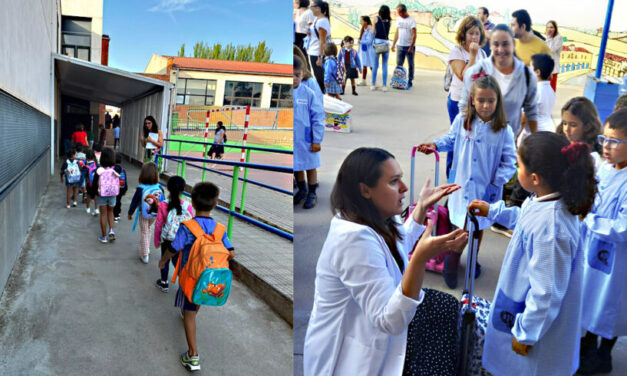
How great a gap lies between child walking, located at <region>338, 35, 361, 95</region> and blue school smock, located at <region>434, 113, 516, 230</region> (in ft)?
1.03

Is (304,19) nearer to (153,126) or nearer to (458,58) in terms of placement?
(458,58)

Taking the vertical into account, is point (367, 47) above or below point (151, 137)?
above

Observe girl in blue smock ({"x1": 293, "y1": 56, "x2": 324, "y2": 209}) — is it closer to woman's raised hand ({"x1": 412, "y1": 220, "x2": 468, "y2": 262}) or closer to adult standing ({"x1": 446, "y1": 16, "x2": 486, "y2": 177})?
adult standing ({"x1": 446, "y1": 16, "x2": 486, "y2": 177})

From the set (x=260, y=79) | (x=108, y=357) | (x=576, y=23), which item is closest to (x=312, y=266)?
(x=576, y=23)

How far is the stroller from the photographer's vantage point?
119cm

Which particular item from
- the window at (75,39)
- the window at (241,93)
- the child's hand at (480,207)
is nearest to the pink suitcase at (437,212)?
the child's hand at (480,207)

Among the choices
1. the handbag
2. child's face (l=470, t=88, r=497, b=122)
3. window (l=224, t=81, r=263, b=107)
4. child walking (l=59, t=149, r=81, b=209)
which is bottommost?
child walking (l=59, t=149, r=81, b=209)

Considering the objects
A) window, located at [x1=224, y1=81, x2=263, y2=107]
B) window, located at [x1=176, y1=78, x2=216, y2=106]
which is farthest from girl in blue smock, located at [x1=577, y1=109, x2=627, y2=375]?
window, located at [x1=224, y1=81, x2=263, y2=107]

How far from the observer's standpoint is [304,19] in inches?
51.8

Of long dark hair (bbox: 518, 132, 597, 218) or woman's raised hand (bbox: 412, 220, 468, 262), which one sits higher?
long dark hair (bbox: 518, 132, 597, 218)

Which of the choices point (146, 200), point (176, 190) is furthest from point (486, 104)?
point (146, 200)

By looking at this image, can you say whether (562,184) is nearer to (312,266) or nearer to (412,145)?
(412,145)

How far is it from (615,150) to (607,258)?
0.29 m

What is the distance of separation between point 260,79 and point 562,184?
5073 mm
